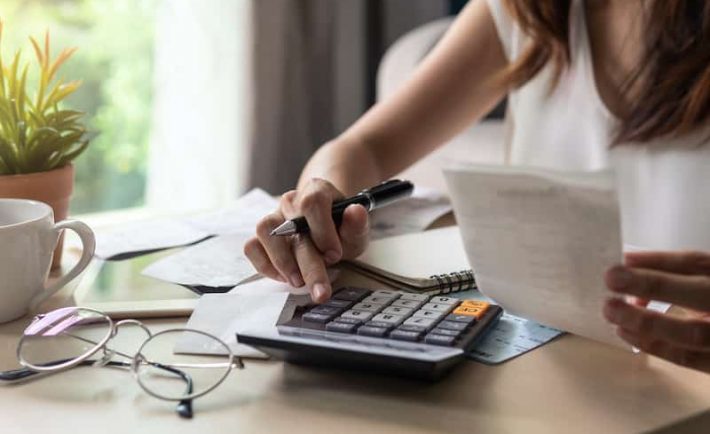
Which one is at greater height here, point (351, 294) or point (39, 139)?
point (39, 139)

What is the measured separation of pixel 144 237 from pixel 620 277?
55 centimetres

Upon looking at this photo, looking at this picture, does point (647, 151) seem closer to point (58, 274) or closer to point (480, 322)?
point (480, 322)

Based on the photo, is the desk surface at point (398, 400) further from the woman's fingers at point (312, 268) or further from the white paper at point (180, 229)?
the white paper at point (180, 229)

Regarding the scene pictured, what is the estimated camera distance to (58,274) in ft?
2.64

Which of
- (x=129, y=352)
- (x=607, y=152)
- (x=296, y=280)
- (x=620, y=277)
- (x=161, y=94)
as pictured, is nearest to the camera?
(x=620, y=277)

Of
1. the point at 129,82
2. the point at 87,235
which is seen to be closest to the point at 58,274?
the point at 87,235

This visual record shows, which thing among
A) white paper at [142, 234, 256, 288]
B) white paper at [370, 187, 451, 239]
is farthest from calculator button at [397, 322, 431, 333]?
white paper at [370, 187, 451, 239]

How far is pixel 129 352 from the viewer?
0.62m

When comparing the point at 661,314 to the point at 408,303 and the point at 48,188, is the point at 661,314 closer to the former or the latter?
the point at 408,303

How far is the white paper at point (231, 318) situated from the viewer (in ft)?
1.99

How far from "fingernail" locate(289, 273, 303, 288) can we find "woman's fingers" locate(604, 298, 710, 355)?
27 cm

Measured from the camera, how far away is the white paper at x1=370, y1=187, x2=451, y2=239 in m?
0.93

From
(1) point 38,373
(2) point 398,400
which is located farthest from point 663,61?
(1) point 38,373

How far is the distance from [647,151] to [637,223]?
0.32 feet
